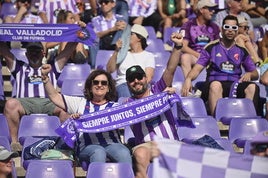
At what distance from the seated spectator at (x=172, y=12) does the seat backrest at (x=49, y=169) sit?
5.55m

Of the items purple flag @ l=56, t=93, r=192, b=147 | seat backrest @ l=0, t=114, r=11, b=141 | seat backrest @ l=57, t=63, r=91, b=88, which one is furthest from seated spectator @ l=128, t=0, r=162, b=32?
purple flag @ l=56, t=93, r=192, b=147

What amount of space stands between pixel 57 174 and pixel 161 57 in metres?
3.95

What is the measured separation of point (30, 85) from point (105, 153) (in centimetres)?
208

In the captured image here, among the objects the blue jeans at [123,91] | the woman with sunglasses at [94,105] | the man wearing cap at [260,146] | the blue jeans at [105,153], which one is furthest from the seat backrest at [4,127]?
the man wearing cap at [260,146]

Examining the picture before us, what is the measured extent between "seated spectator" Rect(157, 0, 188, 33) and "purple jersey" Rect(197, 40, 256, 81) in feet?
9.72

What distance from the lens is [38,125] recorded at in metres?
9.27

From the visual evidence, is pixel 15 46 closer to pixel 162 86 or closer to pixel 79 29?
pixel 79 29

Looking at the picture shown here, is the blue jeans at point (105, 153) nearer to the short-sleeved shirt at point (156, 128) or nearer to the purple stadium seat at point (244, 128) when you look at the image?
the short-sleeved shirt at point (156, 128)

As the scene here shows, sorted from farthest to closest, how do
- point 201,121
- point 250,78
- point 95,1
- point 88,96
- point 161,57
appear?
point 95,1, point 161,57, point 250,78, point 201,121, point 88,96

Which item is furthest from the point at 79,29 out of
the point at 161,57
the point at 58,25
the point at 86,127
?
the point at 86,127

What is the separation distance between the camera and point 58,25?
10930mm

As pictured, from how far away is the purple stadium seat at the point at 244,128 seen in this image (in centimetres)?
950

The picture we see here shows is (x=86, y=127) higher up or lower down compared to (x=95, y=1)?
lower down

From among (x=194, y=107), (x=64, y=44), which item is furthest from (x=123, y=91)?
(x=64, y=44)
